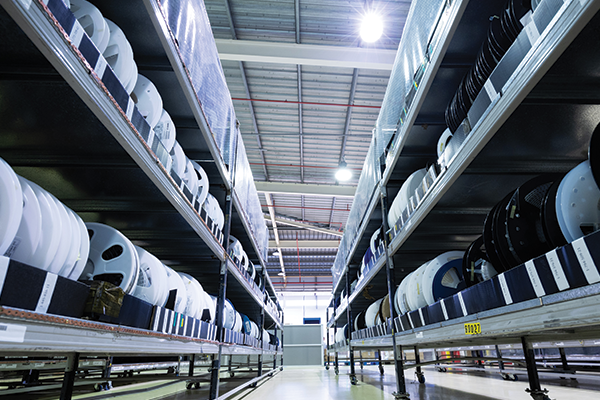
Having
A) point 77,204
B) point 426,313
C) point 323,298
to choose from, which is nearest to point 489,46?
point 426,313

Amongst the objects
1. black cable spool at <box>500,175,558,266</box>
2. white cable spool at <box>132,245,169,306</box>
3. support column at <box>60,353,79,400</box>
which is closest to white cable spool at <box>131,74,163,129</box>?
white cable spool at <box>132,245,169,306</box>

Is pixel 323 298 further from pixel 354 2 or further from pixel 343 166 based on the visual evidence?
pixel 354 2

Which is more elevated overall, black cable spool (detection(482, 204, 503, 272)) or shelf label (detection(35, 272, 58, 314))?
black cable spool (detection(482, 204, 503, 272))

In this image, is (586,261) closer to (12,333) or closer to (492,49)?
(492,49)

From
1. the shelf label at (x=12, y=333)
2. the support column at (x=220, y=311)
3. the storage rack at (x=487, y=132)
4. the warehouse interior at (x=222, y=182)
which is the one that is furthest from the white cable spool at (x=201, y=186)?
the shelf label at (x=12, y=333)

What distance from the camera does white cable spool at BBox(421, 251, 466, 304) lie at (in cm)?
241

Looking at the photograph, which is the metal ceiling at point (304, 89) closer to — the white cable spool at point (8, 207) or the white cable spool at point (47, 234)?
the white cable spool at point (47, 234)

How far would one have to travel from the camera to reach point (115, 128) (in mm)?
1344

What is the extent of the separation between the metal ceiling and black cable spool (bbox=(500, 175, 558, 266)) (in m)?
4.47

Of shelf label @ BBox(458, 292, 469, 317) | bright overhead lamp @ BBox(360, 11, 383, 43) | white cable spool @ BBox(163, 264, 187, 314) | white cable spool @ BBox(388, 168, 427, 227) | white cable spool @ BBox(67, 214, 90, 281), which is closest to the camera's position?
white cable spool @ BBox(67, 214, 90, 281)

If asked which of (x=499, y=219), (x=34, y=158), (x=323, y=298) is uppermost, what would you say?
(x=323, y=298)

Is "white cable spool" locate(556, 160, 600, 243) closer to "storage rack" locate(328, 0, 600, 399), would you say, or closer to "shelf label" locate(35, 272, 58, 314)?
"storage rack" locate(328, 0, 600, 399)

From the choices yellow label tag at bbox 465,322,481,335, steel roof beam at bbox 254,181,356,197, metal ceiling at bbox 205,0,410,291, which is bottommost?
yellow label tag at bbox 465,322,481,335

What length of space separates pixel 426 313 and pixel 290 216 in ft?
33.5
